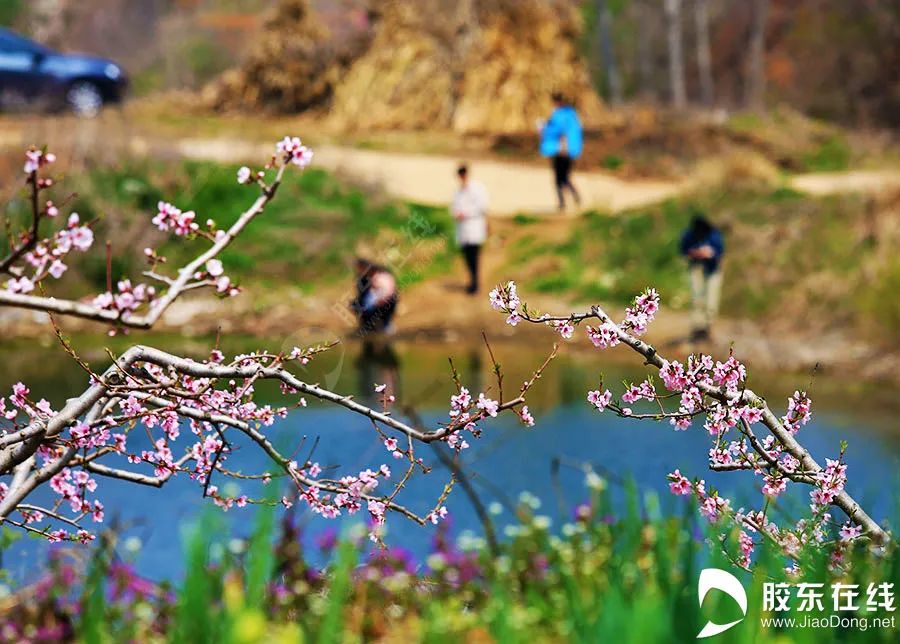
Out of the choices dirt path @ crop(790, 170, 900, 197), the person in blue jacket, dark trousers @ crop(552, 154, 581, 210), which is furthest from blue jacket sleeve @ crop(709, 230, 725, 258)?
dirt path @ crop(790, 170, 900, 197)

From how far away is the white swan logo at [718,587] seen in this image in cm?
275

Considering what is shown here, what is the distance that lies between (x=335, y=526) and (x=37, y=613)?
1.96 meters

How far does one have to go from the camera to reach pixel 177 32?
47.7 m

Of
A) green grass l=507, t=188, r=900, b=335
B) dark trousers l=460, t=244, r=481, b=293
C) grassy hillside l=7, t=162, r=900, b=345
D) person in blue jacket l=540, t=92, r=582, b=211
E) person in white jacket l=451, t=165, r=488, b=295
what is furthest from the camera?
person in blue jacket l=540, t=92, r=582, b=211

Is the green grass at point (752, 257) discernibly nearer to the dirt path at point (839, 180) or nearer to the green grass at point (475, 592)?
the dirt path at point (839, 180)

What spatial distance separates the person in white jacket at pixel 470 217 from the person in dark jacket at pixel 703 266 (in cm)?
286

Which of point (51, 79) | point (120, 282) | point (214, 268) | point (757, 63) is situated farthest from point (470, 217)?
point (757, 63)

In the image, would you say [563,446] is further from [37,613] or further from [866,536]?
[866,536]

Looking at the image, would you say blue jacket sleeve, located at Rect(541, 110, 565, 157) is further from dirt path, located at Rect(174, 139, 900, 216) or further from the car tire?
the car tire

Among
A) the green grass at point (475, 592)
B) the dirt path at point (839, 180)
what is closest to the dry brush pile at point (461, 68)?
the dirt path at point (839, 180)

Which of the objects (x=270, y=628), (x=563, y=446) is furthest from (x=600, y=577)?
(x=563, y=446)

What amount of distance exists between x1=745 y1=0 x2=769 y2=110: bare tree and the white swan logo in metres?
34.5

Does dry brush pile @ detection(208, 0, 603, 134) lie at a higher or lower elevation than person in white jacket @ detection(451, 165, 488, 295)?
higher

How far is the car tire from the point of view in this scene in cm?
2670
